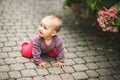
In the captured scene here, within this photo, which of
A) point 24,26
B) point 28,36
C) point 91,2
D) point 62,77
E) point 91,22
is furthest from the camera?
point 91,22

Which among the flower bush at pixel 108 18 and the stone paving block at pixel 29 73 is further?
the flower bush at pixel 108 18

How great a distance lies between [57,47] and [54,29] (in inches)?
15.9

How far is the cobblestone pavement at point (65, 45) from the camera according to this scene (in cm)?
448

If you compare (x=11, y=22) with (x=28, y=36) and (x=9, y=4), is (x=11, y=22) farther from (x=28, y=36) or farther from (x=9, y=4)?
(x=9, y=4)

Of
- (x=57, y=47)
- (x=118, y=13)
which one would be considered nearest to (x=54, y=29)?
(x=57, y=47)

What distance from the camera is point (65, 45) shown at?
220 inches

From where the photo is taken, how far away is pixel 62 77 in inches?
174

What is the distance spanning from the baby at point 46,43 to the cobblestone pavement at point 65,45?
132 mm

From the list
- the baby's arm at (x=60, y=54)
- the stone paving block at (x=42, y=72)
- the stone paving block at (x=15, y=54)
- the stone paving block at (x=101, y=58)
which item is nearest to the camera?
the stone paving block at (x=42, y=72)

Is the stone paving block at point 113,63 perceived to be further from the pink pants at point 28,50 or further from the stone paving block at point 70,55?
the pink pants at point 28,50

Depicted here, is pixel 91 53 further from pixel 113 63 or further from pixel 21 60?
pixel 21 60

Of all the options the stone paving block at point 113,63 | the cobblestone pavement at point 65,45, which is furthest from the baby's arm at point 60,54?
the stone paving block at point 113,63

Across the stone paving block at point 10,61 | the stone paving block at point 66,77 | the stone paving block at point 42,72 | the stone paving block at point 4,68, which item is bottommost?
the stone paving block at point 66,77

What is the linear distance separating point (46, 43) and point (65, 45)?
954 millimetres
